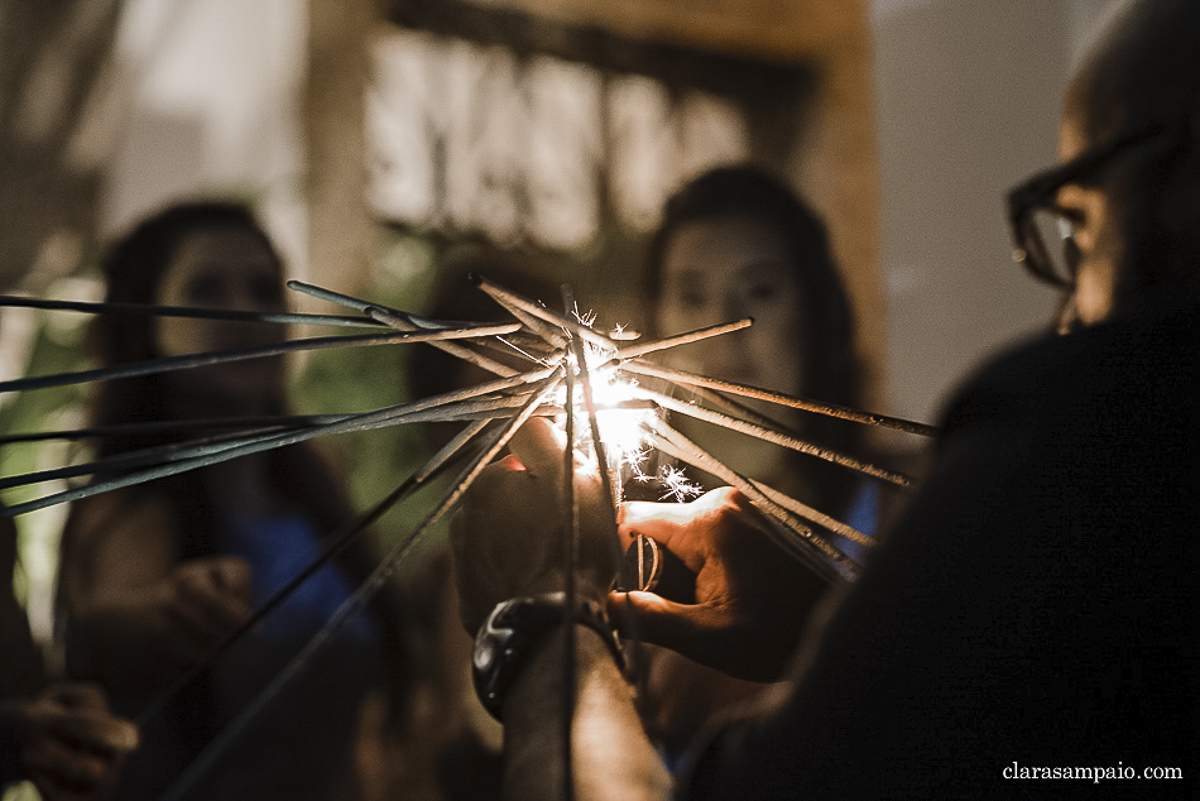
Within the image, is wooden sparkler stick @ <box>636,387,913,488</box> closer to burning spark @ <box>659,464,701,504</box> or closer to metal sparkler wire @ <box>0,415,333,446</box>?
burning spark @ <box>659,464,701,504</box>

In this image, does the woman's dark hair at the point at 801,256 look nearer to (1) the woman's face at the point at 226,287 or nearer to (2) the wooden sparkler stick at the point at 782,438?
(1) the woman's face at the point at 226,287

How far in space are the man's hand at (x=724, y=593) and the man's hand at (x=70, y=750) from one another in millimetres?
542

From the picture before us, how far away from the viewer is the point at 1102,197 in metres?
0.63

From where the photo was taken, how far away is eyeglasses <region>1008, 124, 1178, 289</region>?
2.01 feet

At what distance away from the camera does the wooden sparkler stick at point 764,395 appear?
0.50 metres

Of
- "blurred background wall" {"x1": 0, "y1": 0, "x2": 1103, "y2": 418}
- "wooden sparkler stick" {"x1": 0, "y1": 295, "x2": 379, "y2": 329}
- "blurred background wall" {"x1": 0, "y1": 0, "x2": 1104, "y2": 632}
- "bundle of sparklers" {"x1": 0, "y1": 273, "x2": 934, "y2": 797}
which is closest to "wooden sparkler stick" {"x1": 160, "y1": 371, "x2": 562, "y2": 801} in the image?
"bundle of sparklers" {"x1": 0, "y1": 273, "x2": 934, "y2": 797}

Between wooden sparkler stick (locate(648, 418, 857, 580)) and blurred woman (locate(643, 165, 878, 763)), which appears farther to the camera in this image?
blurred woman (locate(643, 165, 878, 763))

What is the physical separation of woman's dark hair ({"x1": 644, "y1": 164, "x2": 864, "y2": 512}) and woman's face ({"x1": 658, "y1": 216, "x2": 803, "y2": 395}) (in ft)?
0.05

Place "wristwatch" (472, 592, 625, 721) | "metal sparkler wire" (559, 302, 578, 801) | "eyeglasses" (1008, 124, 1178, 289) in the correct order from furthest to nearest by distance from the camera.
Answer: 1. "eyeglasses" (1008, 124, 1178, 289)
2. "wristwatch" (472, 592, 625, 721)
3. "metal sparkler wire" (559, 302, 578, 801)

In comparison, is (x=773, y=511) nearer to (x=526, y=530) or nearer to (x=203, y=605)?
(x=526, y=530)

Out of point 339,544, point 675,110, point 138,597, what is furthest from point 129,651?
point 675,110

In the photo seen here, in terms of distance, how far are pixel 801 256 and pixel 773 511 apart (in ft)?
3.23

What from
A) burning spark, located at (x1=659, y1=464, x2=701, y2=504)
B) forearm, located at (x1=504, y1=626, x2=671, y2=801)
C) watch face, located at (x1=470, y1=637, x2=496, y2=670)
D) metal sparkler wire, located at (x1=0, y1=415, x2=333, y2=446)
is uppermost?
metal sparkler wire, located at (x1=0, y1=415, x2=333, y2=446)

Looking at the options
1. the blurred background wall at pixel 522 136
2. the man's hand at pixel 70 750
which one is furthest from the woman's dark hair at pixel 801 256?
the blurred background wall at pixel 522 136
